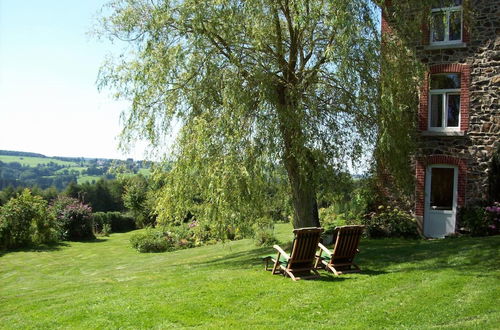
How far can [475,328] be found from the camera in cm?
586

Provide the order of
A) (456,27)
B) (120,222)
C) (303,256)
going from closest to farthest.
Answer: (303,256) < (456,27) < (120,222)

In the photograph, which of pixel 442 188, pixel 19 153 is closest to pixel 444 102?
pixel 442 188

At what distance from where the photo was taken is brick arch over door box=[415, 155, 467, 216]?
48.8 feet

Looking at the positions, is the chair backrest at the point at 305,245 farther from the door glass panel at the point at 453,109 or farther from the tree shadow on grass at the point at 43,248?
the tree shadow on grass at the point at 43,248

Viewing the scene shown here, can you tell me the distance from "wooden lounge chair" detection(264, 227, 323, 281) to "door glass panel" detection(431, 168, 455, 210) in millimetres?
7559

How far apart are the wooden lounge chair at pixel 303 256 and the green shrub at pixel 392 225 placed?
21.6ft

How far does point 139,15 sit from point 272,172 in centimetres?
516

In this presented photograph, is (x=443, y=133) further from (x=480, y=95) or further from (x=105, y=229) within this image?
(x=105, y=229)

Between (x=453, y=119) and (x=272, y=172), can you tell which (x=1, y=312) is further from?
(x=453, y=119)

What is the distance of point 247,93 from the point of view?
10.7 m

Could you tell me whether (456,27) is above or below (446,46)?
above

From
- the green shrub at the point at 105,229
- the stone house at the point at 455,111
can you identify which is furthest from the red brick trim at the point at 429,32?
the green shrub at the point at 105,229

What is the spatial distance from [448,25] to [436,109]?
2.47 m

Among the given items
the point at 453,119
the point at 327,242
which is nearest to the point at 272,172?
the point at 327,242
